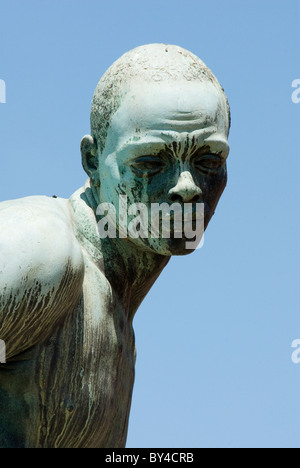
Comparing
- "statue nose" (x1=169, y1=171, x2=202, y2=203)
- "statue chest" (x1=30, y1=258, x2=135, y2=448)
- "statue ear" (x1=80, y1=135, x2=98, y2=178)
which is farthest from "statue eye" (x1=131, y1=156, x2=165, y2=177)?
"statue chest" (x1=30, y1=258, x2=135, y2=448)

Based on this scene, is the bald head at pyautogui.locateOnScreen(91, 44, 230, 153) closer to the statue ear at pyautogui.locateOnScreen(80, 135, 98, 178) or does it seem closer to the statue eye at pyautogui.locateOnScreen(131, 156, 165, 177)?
the statue ear at pyautogui.locateOnScreen(80, 135, 98, 178)

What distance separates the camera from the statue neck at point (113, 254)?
1103 centimetres

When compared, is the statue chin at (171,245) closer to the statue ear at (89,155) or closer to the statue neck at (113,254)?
the statue neck at (113,254)

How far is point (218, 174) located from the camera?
10836 millimetres

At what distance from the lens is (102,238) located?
36.2ft

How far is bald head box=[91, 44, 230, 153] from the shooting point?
1073 centimetres

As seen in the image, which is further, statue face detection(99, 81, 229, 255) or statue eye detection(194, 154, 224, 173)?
statue eye detection(194, 154, 224, 173)

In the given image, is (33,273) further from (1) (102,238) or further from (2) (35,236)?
(1) (102,238)

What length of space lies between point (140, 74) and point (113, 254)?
3.79 ft

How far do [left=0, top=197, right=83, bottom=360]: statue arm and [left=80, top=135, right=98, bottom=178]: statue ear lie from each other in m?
0.62

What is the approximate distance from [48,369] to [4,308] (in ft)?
2.07
